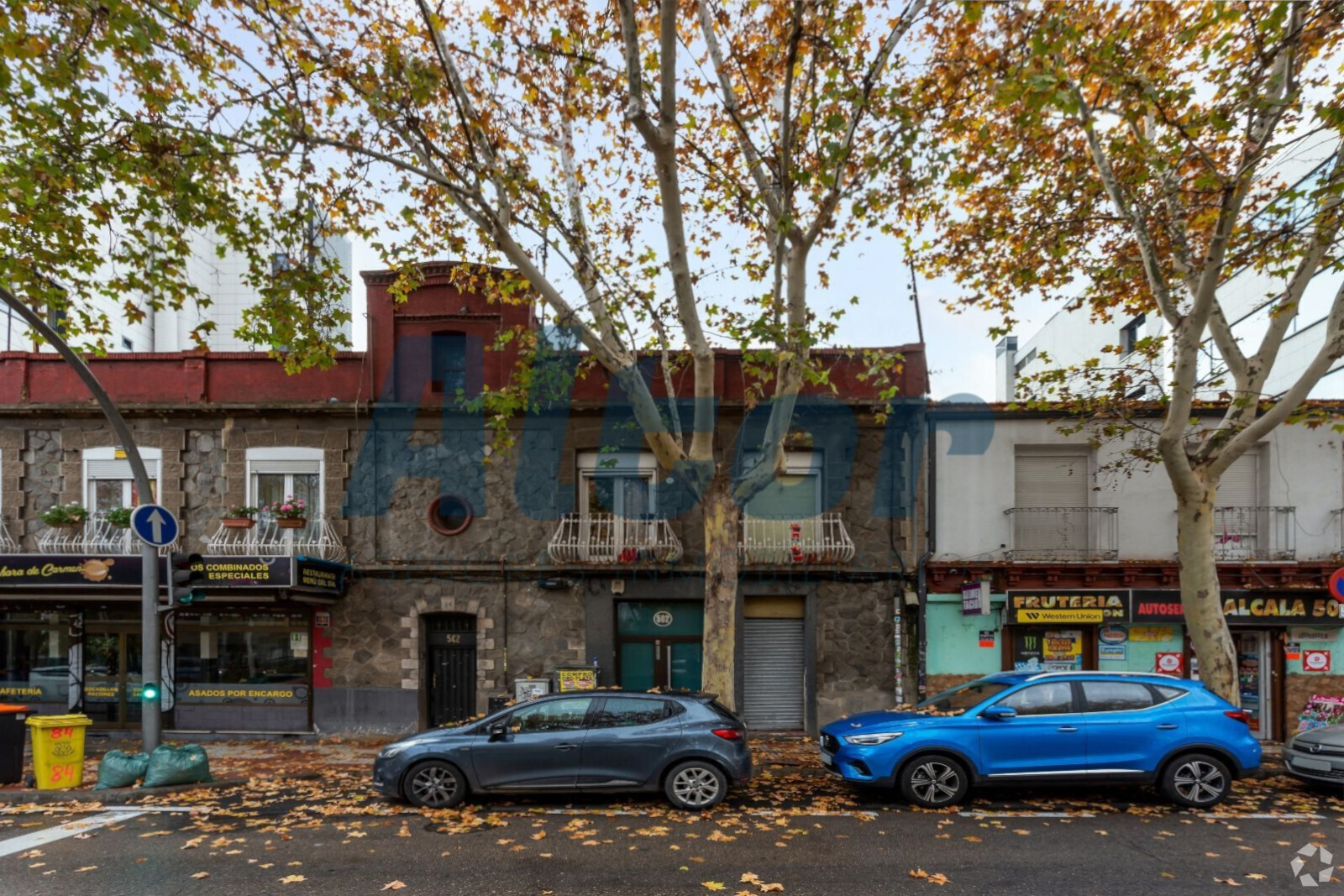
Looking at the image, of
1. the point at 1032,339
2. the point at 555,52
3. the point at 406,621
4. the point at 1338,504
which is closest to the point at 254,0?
the point at 555,52

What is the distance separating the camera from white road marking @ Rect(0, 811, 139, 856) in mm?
7688

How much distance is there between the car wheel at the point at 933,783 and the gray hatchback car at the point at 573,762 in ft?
5.81

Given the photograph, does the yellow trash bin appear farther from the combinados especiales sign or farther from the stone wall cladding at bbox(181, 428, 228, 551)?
the combinados especiales sign

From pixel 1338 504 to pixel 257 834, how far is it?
16751mm

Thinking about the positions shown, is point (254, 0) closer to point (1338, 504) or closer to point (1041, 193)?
point (1041, 193)

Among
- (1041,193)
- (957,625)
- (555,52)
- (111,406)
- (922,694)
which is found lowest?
(922,694)

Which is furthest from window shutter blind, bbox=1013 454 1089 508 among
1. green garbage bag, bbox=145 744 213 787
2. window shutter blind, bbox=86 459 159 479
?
window shutter blind, bbox=86 459 159 479

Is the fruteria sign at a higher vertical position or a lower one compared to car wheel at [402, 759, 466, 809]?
higher

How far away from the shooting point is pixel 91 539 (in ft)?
46.7

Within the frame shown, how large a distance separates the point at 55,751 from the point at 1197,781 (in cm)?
1311

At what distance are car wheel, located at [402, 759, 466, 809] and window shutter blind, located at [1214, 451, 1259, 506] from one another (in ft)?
43.6

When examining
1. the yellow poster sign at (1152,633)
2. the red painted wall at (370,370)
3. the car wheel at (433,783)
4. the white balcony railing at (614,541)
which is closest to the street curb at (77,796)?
the car wheel at (433,783)

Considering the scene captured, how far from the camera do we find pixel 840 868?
22.8 feet

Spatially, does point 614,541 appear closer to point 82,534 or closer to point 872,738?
point 872,738
